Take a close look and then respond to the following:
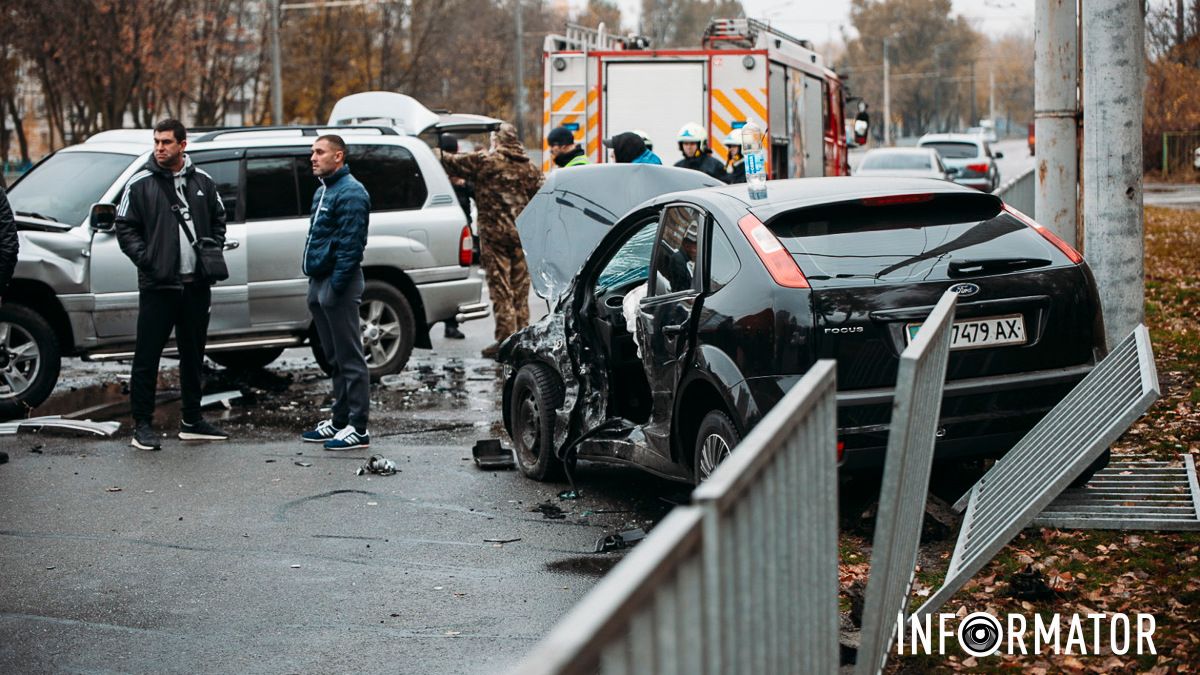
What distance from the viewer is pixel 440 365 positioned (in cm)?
1314

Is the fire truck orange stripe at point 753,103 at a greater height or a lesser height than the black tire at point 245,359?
greater

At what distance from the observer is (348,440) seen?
9219 millimetres

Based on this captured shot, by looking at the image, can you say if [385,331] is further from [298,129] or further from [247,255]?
[298,129]

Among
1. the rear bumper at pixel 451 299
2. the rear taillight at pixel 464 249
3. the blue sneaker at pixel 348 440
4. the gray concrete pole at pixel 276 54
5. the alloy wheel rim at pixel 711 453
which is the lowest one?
the blue sneaker at pixel 348 440

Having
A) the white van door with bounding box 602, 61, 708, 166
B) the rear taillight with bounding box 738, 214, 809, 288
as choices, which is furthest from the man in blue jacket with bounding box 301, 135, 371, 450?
the white van door with bounding box 602, 61, 708, 166

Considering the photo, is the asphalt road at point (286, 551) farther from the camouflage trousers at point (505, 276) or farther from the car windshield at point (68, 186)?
the camouflage trousers at point (505, 276)

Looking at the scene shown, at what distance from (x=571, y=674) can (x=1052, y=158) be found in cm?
827

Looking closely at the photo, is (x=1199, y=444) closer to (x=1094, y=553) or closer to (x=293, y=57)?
(x=1094, y=553)

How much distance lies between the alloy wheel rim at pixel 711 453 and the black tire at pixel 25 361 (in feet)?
19.0

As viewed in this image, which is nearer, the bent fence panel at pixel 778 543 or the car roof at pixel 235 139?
the bent fence panel at pixel 778 543

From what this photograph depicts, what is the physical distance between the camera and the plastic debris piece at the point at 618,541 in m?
6.54

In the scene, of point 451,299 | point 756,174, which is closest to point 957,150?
point 451,299

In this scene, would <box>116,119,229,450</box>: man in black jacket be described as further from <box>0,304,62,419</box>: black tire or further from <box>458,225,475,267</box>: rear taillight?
<box>458,225,475,267</box>: rear taillight

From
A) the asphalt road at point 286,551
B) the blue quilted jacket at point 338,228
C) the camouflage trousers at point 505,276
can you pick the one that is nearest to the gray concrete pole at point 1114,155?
the asphalt road at point 286,551
